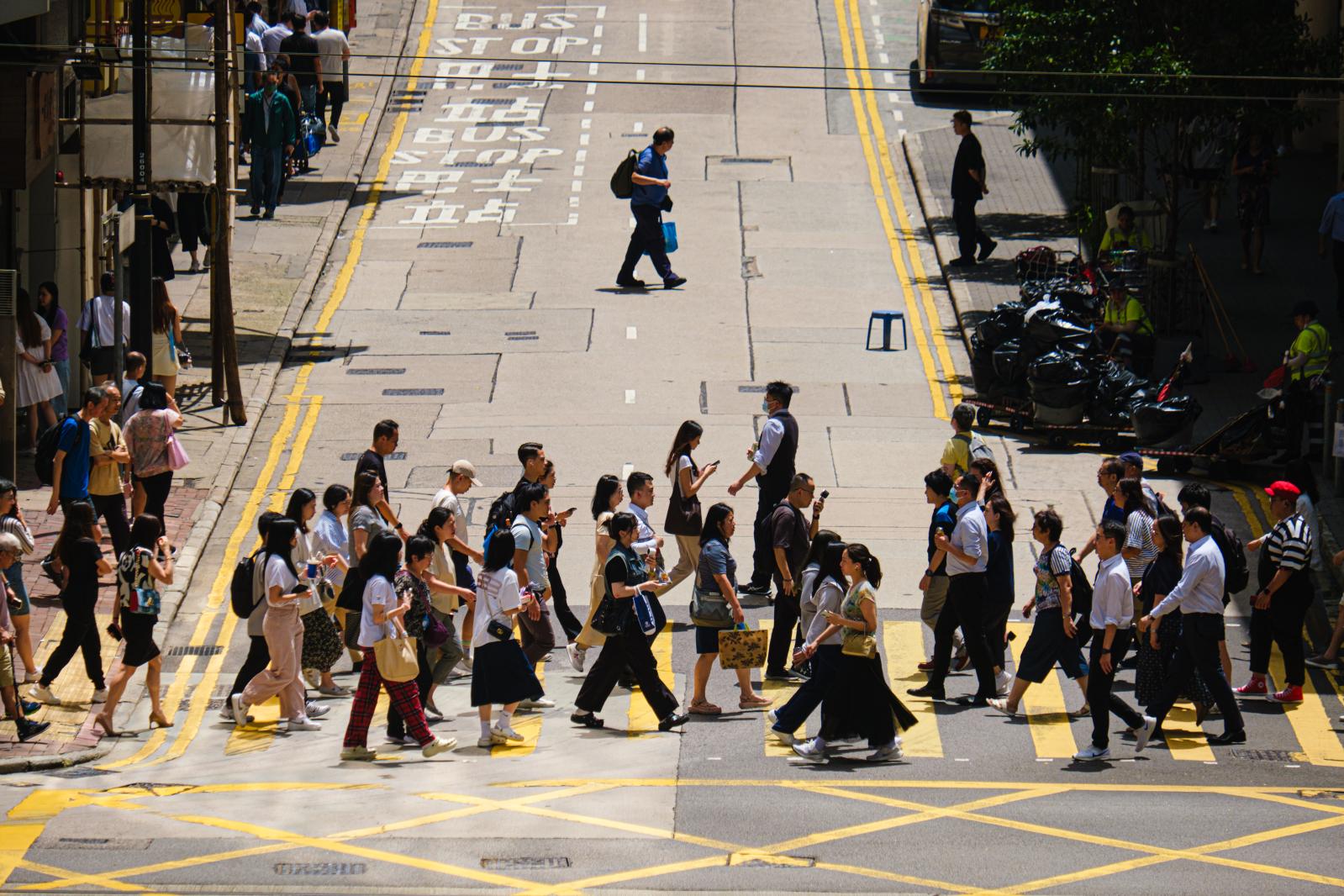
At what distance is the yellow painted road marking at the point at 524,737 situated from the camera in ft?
48.6

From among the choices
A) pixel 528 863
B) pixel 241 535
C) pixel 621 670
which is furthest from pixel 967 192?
pixel 528 863

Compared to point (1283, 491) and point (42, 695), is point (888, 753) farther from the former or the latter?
point (42, 695)

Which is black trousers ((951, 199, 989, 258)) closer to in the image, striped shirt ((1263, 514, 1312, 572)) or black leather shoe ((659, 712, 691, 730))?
striped shirt ((1263, 514, 1312, 572))

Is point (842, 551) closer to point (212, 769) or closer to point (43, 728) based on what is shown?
point (212, 769)

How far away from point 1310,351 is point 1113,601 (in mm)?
8139

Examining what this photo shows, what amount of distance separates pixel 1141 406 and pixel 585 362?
22.8ft

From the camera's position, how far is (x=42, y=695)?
15.6m

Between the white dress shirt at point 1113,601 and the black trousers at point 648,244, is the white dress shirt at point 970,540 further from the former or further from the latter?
the black trousers at point 648,244

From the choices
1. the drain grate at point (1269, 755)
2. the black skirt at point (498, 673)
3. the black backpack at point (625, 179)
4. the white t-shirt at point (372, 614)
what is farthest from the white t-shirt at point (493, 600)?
the black backpack at point (625, 179)

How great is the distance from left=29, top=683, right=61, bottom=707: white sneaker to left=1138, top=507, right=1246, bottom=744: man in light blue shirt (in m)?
8.06

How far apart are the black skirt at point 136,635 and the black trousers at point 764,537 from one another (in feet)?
17.8

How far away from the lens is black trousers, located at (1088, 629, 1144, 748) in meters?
14.6

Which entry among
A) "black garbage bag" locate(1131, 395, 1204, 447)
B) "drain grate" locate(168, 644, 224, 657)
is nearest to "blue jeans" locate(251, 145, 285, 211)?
"black garbage bag" locate(1131, 395, 1204, 447)

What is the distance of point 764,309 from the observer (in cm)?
2769
